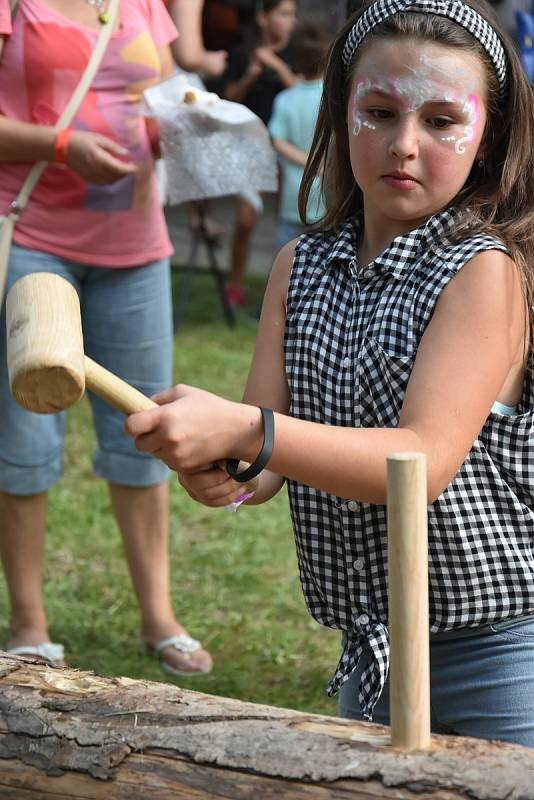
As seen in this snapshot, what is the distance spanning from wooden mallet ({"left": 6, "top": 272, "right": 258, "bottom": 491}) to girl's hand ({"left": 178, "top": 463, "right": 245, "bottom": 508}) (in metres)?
0.03

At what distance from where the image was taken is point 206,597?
3.65m

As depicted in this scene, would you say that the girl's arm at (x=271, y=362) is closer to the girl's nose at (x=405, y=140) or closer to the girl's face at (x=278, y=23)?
the girl's nose at (x=405, y=140)

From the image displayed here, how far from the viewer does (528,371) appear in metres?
1.82

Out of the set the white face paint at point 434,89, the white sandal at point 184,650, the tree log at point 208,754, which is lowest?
the white sandal at point 184,650

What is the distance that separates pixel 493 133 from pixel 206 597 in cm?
213

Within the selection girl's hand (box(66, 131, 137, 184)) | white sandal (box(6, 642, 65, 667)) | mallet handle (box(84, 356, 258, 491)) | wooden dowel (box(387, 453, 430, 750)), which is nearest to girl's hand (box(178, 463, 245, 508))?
mallet handle (box(84, 356, 258, 491))

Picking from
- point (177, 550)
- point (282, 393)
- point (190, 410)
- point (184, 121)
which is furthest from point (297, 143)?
point (190, 410)

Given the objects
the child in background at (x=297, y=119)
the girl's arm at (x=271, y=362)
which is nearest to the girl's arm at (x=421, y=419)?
the girl's arm at (x=271, y=362)

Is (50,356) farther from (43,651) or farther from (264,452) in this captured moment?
(43,651)

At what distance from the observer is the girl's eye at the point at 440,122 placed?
1754 millimetres

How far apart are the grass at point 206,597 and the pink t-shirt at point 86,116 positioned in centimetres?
113

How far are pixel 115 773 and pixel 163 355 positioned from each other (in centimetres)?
170

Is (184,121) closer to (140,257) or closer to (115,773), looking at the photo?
(140,257)

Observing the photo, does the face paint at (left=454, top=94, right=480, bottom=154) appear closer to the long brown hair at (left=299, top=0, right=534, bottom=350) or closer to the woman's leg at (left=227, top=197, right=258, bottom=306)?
the long brown hair at (left=299, top=0, right=534, bottom=350)
